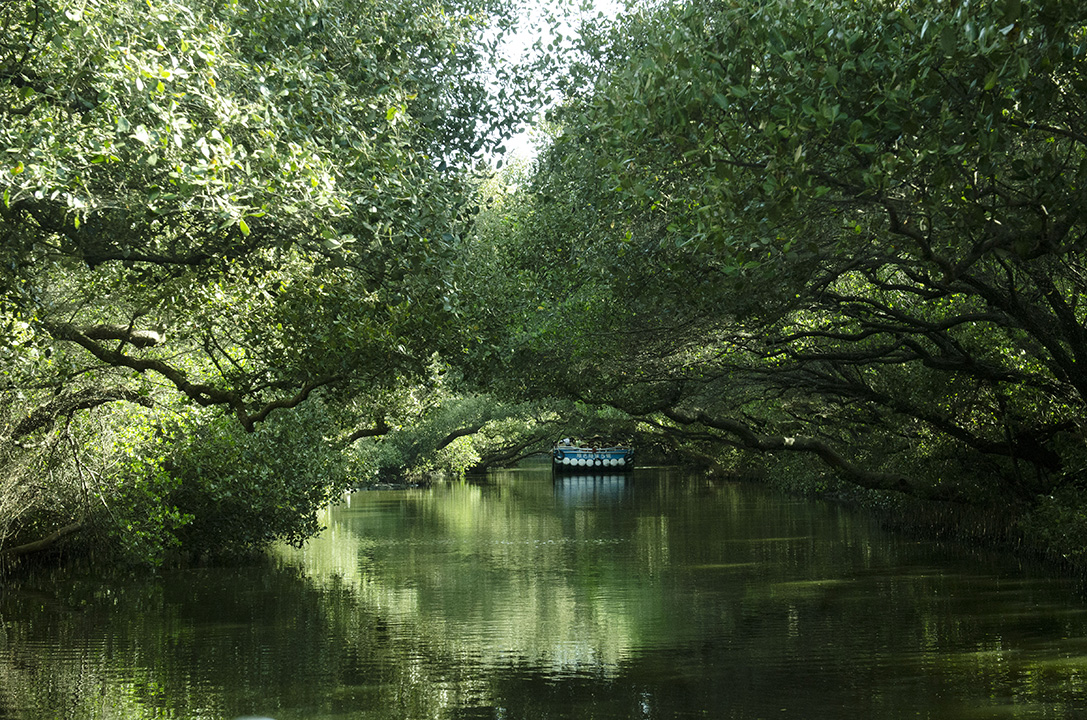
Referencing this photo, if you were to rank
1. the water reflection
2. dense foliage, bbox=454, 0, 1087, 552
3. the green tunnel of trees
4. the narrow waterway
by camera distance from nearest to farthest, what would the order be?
1. dense foliage, bbox=454, 0, 1087, 552
2. the green tunnel of trees
3. the narrow waterway
4. the water reflection

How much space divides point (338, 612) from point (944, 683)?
350 inches

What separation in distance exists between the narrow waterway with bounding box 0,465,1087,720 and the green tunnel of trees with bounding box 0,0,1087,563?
168 centimetres

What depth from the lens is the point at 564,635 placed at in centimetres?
1338

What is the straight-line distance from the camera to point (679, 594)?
1658cm

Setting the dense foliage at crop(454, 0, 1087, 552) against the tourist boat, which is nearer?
the dense foliage at crop(454, 0, 1087, 552)

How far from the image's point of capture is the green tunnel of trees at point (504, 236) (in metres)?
7.84

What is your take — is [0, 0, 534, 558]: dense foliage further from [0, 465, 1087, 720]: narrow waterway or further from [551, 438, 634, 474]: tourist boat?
[551, 438, 634, 474]: tourist boat

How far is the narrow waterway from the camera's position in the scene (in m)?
10.1

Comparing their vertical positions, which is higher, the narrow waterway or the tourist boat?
the tourist boat

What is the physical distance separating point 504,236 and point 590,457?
137 feet

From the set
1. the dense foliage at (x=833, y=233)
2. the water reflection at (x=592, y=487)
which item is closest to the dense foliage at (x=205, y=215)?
the dense foliage at (x=833, y=233)

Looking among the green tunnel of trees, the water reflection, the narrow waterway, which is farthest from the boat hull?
the green tunnel of trees

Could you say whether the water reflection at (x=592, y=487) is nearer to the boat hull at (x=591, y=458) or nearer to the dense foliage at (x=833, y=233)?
the boat hull at (x=591, y=458)

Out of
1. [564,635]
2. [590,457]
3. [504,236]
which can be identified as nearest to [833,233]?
[564,635]
